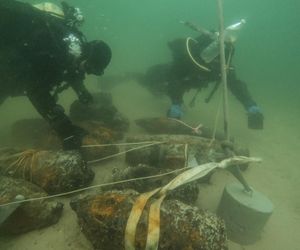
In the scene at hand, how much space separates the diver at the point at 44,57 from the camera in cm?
464

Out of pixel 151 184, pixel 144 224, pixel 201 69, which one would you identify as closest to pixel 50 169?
pixel 151 184

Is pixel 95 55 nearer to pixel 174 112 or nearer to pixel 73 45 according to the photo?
pixel 73 45

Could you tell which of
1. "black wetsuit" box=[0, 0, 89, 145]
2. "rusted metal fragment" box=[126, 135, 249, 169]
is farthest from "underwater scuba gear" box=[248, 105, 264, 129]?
"black wetsuit" box=[0, 0, 89, 145]

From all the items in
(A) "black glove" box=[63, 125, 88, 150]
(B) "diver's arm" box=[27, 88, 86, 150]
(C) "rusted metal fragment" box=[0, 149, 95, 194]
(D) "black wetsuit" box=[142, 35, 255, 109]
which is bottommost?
(C) "rusted metal fragment" box=[0, 149, 95, 194]

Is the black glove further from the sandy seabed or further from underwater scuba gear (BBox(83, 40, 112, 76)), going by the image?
underwater scuba gear (BBox(83, 40, 112, 76))

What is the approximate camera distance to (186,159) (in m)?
4.87

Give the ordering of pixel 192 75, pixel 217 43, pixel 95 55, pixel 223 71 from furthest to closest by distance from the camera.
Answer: pixel 192 75, pixel 217 43, pixel 95 55, pixel 223 71

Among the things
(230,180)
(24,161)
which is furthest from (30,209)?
(230,180)

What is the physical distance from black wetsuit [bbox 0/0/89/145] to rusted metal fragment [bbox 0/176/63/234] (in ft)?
3.77

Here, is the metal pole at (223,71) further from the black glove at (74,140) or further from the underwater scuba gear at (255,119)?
the underwater scuba gear at (255,119)

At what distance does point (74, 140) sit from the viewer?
506 centimetres

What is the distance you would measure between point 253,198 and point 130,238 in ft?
6.54

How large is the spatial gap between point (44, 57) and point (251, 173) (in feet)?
13.9

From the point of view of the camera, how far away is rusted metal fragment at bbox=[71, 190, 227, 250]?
314 centimetres
